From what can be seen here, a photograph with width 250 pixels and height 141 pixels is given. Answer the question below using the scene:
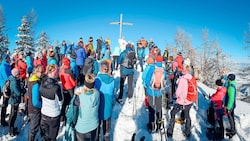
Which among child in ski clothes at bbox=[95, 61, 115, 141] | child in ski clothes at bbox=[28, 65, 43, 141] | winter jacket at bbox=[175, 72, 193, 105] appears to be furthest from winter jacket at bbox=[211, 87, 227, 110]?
child in ski clothes at bbox=[28, 65, 43, 141]

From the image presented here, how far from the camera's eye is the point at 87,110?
4254 mm

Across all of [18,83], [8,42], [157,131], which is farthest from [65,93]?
[8,42]

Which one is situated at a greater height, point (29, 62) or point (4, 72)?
point (29, 62)

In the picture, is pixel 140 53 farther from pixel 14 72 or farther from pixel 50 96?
pixel 50 96

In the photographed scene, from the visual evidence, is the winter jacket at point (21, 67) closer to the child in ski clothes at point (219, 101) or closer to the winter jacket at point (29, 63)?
the winter jacket at point (29, 63)

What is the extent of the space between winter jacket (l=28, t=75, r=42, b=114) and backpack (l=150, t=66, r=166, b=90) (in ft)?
11.2

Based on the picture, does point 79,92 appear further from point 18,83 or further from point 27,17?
point 27,17

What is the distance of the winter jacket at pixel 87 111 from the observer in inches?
165

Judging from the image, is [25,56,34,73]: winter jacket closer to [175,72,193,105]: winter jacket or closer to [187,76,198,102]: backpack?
[175,72,193,105]: winter jacket

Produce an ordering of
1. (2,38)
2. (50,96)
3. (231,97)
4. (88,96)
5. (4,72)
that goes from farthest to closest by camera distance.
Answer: (2,38), (4,72), (231,97), (50,96), (88,96)

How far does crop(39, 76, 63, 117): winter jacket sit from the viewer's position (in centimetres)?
463

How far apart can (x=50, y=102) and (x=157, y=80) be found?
3406 millimetres

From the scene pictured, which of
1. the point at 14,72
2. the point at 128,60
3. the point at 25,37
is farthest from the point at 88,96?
the point at 25,37

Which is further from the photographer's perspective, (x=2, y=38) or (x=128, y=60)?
(x=2, y=38)
